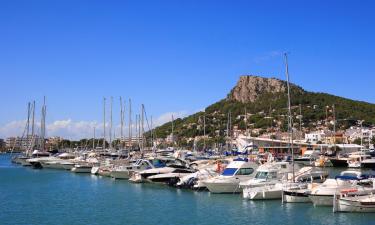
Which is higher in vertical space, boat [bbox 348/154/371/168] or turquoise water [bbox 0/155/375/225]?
boat [bbox 348/154/371/168]

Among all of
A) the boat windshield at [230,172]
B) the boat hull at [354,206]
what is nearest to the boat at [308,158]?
the boat windshield at [230,172]

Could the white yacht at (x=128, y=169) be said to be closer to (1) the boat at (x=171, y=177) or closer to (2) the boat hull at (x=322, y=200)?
(1) the boat at (x=171, y=177)

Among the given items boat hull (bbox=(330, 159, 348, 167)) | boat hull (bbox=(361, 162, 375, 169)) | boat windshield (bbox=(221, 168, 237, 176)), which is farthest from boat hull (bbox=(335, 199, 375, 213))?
boat hull (bbox=(330, 159, 348, 167))

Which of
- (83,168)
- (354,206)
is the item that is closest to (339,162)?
(83,168)

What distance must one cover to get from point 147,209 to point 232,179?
9.71 meters

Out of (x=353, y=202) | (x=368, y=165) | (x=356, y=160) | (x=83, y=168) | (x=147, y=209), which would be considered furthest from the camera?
(x=356, y=160)

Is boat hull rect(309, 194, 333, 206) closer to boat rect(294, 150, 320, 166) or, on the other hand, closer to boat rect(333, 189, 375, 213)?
boat rect(333, 189, 375, 213)

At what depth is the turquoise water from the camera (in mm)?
32188

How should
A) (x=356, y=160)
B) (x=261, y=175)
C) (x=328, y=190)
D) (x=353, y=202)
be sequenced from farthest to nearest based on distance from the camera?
(x=356, y=160)
(x=261, y=175)
(x=328, y=190)
(x=353, y=202)

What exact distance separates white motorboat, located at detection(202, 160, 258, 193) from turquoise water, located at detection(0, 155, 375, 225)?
1066 mm

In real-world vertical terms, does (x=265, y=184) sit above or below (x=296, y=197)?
above

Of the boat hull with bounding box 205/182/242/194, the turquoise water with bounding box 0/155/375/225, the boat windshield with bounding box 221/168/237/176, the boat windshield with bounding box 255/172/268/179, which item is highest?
the boat windshield with bounding box 221/168/237/176

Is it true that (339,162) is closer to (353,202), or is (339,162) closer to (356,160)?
(356,160)

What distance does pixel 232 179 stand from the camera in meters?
44.2
